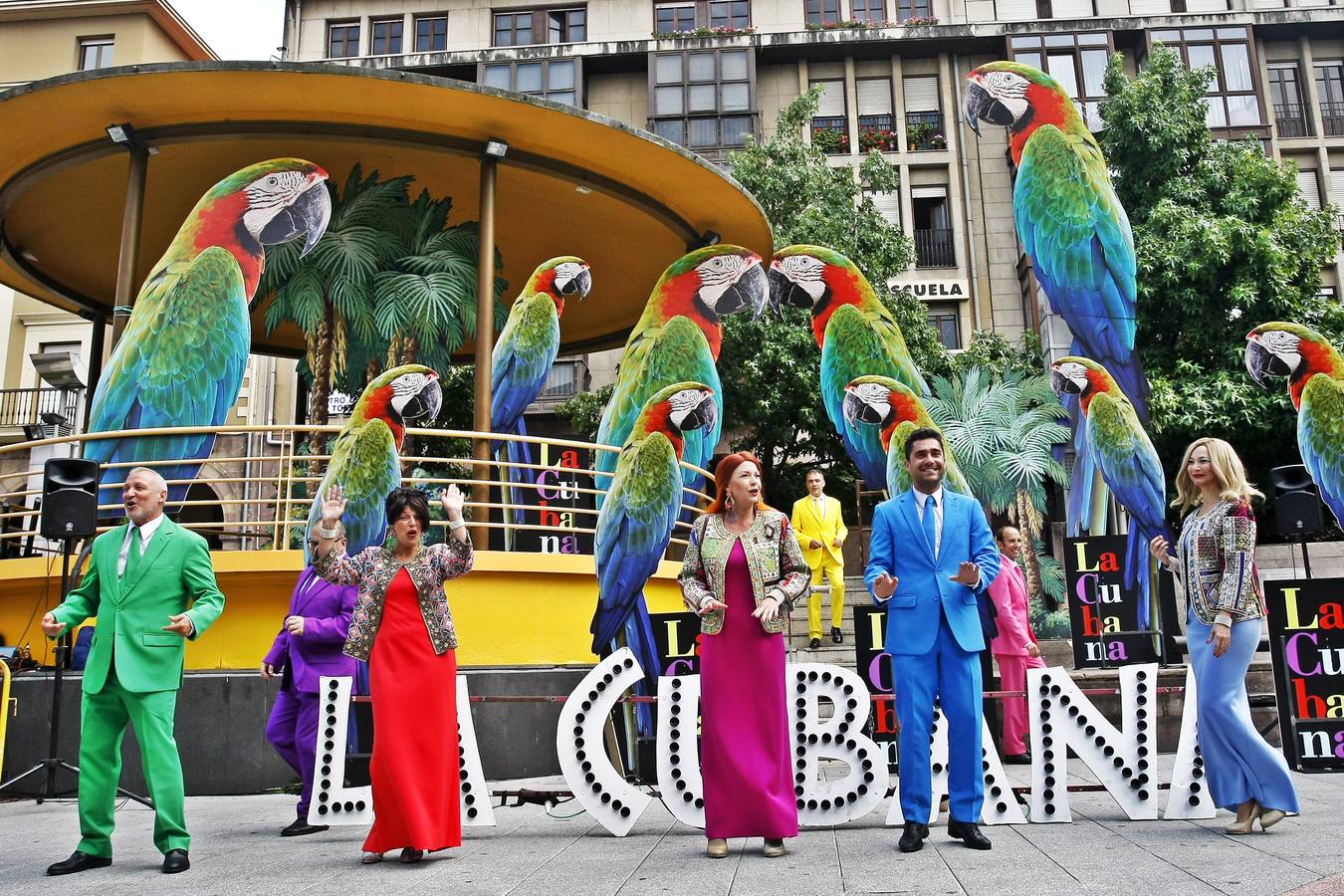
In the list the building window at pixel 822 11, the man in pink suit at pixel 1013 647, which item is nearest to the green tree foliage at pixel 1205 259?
the man in pink suit at pixel 1013 647

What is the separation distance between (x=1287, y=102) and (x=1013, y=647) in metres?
25.1

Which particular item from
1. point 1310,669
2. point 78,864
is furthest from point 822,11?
point 78,864

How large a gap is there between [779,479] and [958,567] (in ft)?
54.9

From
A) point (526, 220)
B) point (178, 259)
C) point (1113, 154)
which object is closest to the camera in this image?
A: point (178, 259)

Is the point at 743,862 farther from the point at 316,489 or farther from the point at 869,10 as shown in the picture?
the point at 869,10

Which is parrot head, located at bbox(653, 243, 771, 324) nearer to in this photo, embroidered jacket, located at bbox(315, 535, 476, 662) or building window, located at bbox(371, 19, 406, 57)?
embroidered jacket, located at bbox(315, 535, 476, 662)


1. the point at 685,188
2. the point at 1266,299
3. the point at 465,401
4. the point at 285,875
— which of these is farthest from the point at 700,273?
the point at 1266,299

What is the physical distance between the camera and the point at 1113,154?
811 inches

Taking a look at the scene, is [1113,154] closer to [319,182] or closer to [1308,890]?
[319,182]

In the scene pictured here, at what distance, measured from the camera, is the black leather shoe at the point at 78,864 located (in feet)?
15.6

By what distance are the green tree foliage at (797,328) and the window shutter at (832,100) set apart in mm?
5407

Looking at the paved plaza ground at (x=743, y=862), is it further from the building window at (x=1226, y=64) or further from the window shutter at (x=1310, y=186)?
the window shutter at (x=1310, y=186)

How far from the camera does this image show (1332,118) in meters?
27.5

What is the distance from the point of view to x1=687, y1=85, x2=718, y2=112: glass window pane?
89.8 ft
